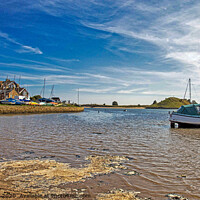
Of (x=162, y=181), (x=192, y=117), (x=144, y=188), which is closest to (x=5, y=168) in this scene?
(x=144, y=188)

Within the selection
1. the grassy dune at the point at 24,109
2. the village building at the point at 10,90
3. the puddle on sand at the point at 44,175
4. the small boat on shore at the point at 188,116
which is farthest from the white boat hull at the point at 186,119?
the village building at the point at 10,90

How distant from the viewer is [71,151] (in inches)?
384

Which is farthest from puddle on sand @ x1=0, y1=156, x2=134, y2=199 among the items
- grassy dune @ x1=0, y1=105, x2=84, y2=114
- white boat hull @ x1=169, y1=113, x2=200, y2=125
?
grassy dune @ x1=0, y1=105, x2=84, y2=114

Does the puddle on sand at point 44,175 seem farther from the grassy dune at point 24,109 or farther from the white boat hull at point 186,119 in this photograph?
the grassy dune at point 24,109

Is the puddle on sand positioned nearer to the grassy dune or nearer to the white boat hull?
the white boat hull

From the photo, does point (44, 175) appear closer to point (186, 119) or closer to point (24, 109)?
point (186, 119)

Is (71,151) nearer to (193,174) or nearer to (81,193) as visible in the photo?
(81,193)

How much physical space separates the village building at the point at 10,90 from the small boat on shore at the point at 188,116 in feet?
216

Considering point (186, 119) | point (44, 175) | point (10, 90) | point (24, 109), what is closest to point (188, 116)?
point (186, 119)

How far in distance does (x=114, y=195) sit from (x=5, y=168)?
428cm

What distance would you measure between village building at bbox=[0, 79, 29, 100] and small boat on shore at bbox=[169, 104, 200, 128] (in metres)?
65.9

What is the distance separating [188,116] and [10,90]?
71143 millimetres

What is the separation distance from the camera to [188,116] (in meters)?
23.0

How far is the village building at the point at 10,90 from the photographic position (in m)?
72.6
